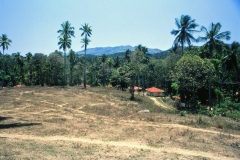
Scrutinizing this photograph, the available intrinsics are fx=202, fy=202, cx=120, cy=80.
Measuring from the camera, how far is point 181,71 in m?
32.2

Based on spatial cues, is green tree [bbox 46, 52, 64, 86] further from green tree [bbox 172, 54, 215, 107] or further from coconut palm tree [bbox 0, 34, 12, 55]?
green tree [bbox 172, 54, 215, 107]

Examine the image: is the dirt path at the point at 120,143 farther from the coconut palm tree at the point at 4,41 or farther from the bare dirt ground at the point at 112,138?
the coconut palm tree at the point at 4,41

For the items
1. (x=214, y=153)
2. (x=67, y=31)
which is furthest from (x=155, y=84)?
(x=214, y=153)

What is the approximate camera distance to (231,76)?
2035 inches

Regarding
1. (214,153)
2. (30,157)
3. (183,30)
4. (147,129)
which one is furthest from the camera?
(183,30)

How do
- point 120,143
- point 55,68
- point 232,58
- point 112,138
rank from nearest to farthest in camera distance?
point 120,143
point 112,138
point 232,58
point 55,68

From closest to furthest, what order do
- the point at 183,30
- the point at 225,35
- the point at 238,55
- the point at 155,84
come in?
1. the point at 225,35
2. the point at 183,30
3. the point at 238,55
4. the point at 155,84

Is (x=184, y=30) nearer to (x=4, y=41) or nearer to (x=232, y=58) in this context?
(x=232, y=58)

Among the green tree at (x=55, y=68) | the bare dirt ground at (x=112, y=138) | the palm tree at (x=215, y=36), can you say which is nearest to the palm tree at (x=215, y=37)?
the palm tree at (x=215, y=36)

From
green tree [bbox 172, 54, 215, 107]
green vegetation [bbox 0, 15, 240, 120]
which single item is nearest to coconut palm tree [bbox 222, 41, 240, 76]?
green vegetation [bbox 0, 15, 240, 120]

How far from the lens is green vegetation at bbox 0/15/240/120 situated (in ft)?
105

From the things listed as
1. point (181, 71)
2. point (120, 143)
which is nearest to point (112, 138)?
point (120, 143)

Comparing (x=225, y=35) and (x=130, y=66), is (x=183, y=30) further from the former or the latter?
(x=130, y=66)

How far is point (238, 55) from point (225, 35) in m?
10.2
